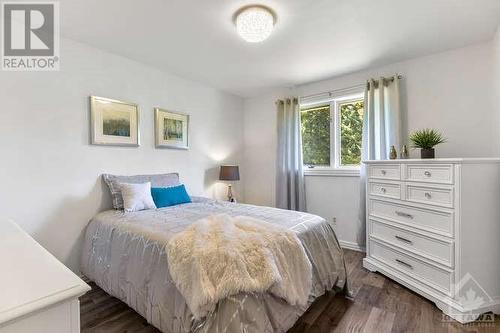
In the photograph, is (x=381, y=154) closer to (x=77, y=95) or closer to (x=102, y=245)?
(x=102, y=245)

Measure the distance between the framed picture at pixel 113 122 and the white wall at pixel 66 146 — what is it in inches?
2.7

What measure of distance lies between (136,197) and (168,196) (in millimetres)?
366

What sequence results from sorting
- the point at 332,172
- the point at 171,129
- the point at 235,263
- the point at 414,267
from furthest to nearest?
the point at 332,172
the point at 171,129
the point at 414,267
the point at 235,263

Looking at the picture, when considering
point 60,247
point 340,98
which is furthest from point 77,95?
point 340,98

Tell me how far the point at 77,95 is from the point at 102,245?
4.97 feet

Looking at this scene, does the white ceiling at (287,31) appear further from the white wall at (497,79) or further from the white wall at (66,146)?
the white wall at (66,146)

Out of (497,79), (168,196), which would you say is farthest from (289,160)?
(497,79)

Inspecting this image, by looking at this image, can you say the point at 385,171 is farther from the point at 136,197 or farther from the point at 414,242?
the point at 136,197

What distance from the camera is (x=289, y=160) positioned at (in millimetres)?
3715

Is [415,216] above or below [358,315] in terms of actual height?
above

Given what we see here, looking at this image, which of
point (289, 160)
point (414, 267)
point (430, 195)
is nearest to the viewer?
point (430, 195)

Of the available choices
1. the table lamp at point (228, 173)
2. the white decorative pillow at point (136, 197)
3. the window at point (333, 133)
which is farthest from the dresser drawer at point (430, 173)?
the white decorative pillow at point (136, 197)

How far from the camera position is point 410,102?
2.86 meters

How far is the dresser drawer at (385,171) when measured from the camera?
237cm
